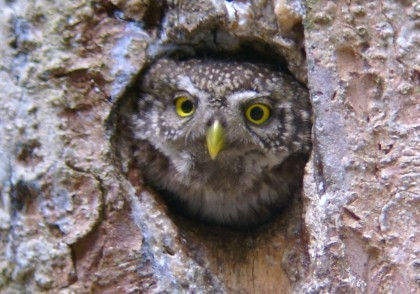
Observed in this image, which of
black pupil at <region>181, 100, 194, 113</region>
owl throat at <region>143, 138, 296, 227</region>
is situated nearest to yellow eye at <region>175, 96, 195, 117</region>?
black pupil at <region>181, 100, 194, 113</region>

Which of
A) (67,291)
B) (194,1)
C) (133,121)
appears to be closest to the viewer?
(67,291)

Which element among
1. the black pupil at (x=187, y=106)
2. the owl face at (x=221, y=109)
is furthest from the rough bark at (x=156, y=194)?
the black pupil at (x=187, y=106)

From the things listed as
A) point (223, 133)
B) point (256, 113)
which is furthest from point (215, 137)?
point (256, 113)

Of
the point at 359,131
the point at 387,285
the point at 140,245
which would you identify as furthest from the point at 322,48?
the point at 140,245

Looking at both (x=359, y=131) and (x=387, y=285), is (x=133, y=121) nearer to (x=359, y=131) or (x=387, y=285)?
(x=359, y=131)

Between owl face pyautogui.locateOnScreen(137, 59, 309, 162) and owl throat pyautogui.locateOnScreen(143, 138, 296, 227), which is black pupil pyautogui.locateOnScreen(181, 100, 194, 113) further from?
owl throat pyautogui.locateOnScreen(143, 138, 296, 227)

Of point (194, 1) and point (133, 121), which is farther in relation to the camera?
point (133, 121)

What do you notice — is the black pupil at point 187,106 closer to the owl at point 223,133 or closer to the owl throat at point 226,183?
the owl at point 223,133
